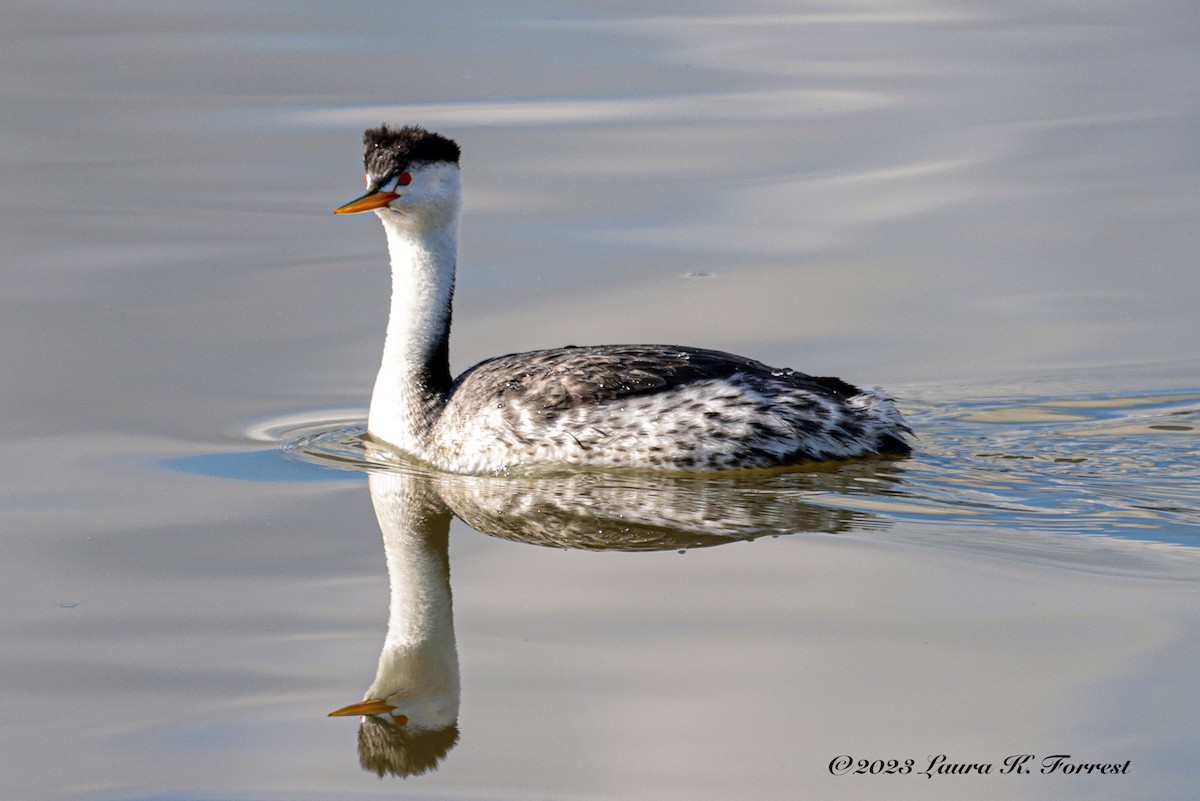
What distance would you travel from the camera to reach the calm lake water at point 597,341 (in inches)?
242

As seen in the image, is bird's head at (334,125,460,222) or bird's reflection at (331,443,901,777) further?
bird's head at (334,125,460,222)

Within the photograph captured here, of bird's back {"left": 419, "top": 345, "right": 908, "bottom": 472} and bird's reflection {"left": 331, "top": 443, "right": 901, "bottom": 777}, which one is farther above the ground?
bird's back {"left": 419, "top": 345, "right": 908, "bottom": 472}

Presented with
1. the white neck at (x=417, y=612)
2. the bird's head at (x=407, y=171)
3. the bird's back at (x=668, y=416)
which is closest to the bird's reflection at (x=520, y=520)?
the white neck at (x=417, y=612)

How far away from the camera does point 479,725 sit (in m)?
6.23

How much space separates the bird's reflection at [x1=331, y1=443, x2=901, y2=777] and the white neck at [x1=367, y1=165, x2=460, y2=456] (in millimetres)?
321

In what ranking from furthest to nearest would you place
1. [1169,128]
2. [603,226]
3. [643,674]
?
1. [1169,128]
2. [603,226]
3. [643,674]

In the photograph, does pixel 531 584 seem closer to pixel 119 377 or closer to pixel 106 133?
pixel 119 377

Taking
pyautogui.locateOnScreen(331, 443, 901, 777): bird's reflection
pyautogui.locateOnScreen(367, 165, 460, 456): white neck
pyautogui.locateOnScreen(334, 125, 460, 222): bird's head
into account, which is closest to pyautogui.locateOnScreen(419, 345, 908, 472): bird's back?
pyautogui.locateOnScreen(331, 443, 901, 777): bird's reflection

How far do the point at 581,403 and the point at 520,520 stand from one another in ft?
2.84

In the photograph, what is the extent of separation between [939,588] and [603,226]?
22.5ft

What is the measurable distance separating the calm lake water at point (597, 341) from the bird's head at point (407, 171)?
4.32 feet

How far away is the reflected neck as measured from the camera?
9.67 metres

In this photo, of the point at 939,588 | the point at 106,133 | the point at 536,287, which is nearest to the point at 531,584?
the point at 939,588

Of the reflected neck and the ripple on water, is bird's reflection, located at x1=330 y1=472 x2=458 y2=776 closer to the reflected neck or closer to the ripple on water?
the ripple on water
